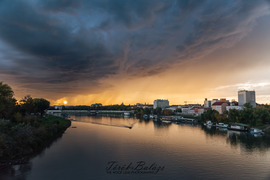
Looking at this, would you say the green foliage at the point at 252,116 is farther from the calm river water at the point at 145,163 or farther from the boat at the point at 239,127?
the calm river water at the point at 145,163

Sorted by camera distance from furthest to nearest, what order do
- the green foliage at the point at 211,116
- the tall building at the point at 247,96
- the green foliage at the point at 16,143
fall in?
the tall building at the point at 247,96 → the green foliage at the point at 211,116 → the green foliage at the point at 16,143

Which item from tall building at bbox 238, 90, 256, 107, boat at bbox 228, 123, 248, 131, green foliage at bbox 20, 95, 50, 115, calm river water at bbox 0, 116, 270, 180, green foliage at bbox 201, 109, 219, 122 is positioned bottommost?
calm river water at bbox 0, 116, 270, 180

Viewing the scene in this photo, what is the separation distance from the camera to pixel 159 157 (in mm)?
38500

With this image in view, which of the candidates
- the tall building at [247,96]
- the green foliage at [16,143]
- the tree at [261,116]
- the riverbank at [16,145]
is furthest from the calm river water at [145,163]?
the tall building at [247,96]

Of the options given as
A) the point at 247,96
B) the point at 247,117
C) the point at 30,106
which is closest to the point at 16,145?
the point at 30,106

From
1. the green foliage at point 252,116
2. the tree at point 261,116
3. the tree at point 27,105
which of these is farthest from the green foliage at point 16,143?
the tree at point 261,116

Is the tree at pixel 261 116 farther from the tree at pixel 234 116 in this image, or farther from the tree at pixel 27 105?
the tree at pixel 27 105

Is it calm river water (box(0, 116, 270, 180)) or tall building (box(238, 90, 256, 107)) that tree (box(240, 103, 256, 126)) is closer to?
calm river water (box(0, 116, 270, 180))

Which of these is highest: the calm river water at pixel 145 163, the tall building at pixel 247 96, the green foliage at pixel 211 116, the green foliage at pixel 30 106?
the tall building at pixel 247 96

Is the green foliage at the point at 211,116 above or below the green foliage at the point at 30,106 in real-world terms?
below

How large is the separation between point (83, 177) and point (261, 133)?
6834cm

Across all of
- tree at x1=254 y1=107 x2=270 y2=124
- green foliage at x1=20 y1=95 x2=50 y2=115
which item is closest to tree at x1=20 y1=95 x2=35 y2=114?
green foliage at x1=20 y1=95 x2=50 y2=115

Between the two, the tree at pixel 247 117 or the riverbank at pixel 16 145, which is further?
the tree at pixel 247 117

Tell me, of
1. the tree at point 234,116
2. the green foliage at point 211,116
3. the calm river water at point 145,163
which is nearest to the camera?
the calm river water at point 145,163
